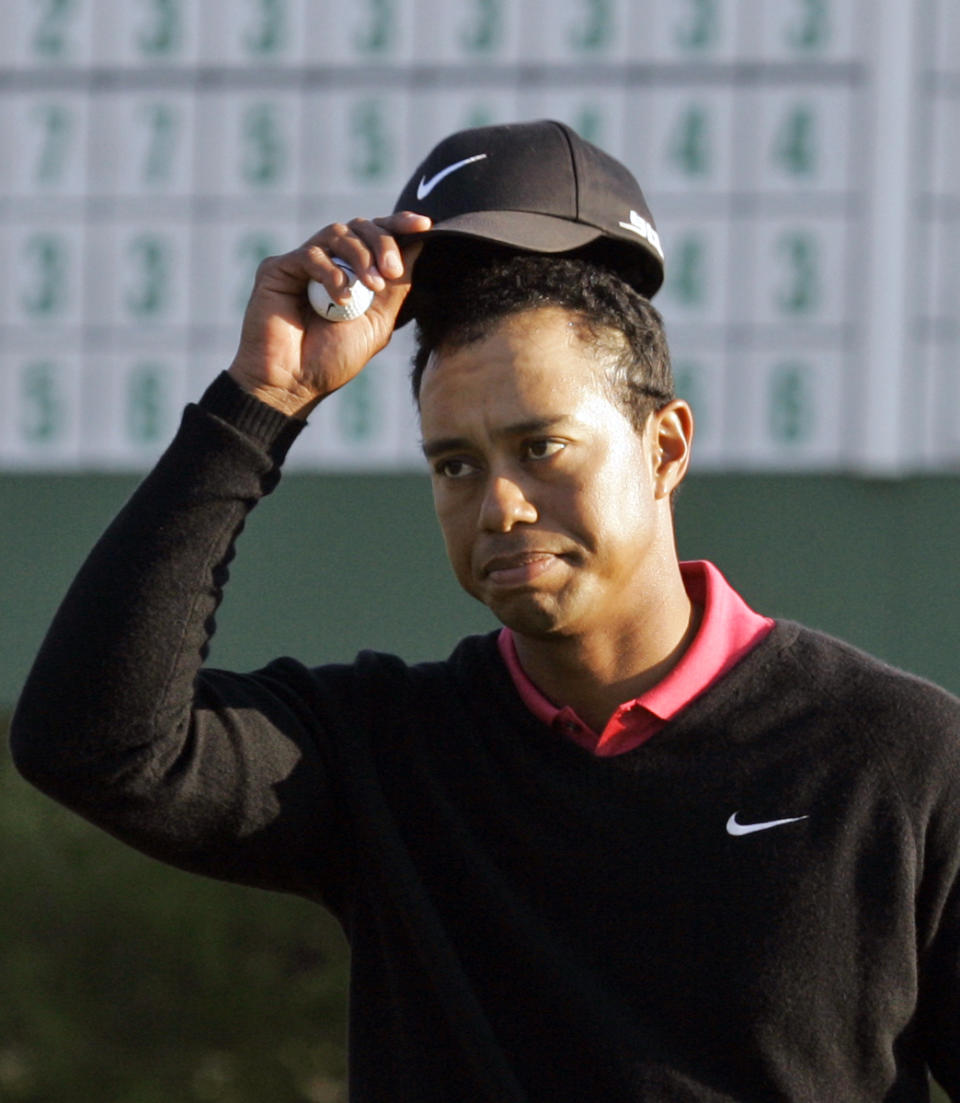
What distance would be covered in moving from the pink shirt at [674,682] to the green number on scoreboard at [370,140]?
3.78 meters

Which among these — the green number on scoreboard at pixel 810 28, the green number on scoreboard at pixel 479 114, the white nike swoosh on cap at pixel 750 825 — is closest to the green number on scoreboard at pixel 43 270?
the green number on scoreboard at pixel 479 114

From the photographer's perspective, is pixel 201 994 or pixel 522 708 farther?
pixel 201 994

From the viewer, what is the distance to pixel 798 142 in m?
5.57

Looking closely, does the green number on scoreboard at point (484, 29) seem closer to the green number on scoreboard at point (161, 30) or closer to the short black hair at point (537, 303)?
the green number on scoreboard at point (161, 30)

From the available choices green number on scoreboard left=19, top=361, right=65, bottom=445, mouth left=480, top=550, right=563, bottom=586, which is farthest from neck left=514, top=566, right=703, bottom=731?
green number on scoreboard left=19, top=361, right=65, bottom=445

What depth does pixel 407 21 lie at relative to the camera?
5816mm

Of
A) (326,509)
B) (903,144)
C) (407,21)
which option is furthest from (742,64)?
(326,509)

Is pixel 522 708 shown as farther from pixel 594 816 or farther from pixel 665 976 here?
pixel 665 976

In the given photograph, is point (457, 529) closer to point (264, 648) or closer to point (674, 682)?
point (674, 682)

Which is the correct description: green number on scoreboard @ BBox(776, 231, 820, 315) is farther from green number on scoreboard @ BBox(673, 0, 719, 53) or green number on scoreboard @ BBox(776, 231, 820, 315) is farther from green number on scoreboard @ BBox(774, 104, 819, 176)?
green number on scoreboard @ BBox(673, 0, 719, 53)

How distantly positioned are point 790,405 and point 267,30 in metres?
2.01

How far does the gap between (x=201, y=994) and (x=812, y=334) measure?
2.58m

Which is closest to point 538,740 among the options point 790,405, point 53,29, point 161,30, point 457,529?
point 457,529

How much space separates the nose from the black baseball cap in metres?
0.28
